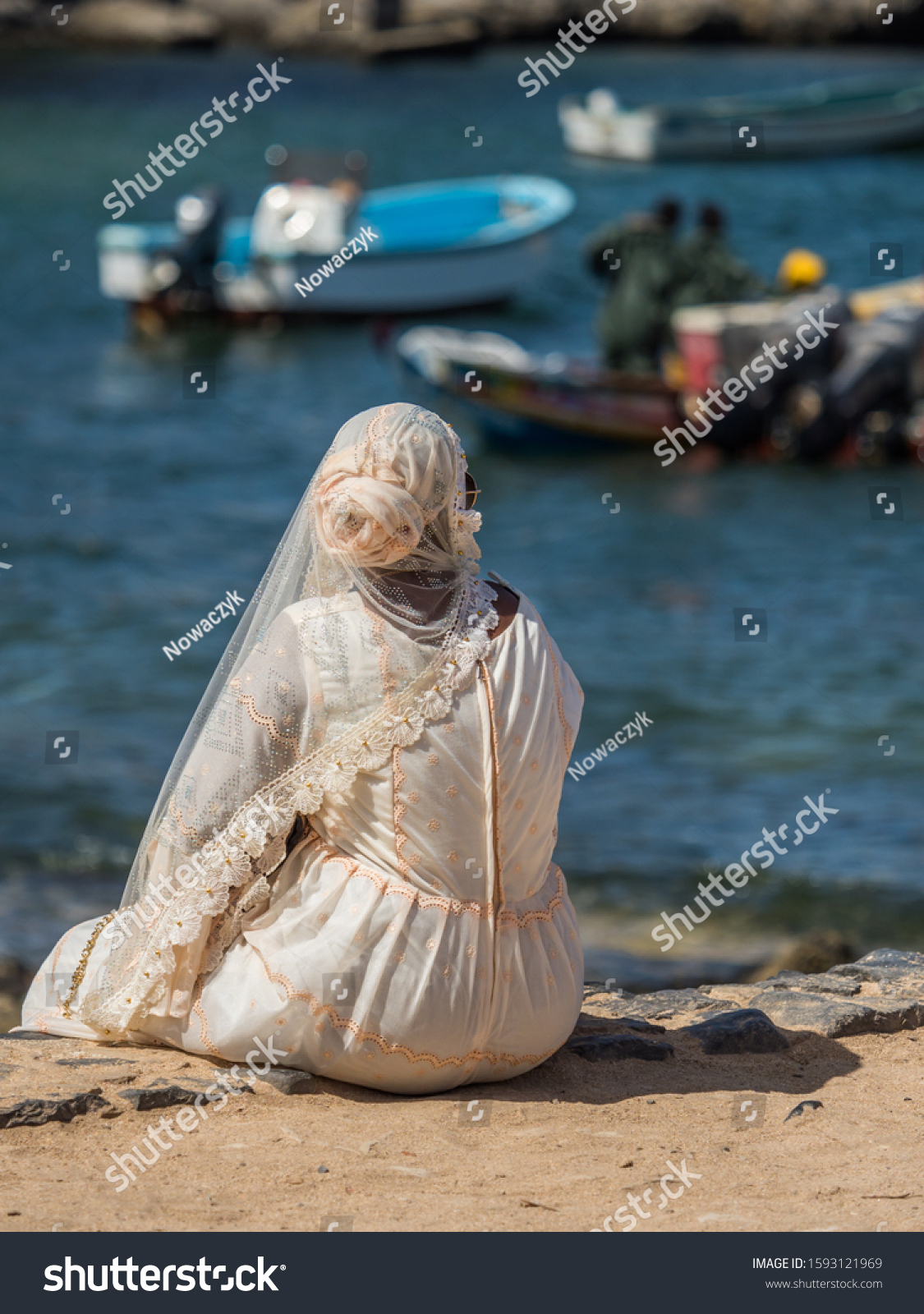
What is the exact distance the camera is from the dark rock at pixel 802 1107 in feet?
10.1

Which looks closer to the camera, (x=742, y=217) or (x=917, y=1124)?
(x=917, y=1124)

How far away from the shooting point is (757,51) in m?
42.6

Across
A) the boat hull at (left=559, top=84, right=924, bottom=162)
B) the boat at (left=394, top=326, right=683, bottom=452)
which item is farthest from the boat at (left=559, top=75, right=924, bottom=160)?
the boat at (left=394, top=326, right=683, bottom=452)

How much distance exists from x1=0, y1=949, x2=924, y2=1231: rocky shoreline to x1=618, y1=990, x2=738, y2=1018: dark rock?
25cm

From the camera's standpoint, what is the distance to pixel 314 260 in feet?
56.8

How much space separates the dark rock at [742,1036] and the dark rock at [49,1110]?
132cm

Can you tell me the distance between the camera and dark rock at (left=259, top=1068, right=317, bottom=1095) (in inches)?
118

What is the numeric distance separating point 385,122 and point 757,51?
15421 mm

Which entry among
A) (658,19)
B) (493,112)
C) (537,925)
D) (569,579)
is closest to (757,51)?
(658,19)

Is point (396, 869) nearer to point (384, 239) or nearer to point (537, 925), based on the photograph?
point (537, 925)

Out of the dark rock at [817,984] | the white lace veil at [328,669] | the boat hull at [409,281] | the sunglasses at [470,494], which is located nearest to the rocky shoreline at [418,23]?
the boat hull at [409,281]

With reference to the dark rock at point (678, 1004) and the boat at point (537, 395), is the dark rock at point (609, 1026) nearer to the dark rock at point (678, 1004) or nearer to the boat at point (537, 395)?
the dark rock at point (678, 1004)

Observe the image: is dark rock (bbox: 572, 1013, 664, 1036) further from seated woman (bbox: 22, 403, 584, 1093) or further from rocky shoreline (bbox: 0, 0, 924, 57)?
rocky shoreline (bbox: 0, 0, 924, 57)

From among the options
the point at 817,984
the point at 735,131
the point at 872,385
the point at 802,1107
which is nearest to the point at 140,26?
the point at 735,131
